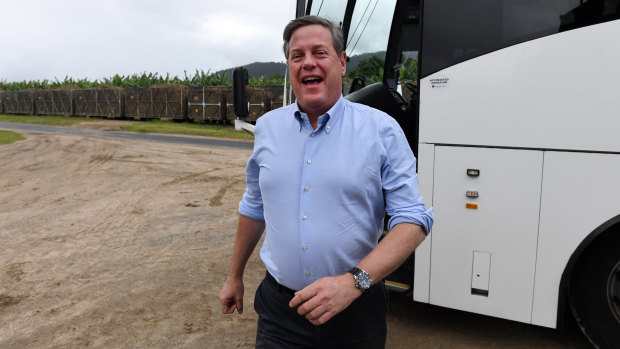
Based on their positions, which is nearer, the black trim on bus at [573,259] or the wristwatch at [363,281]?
the wristwatch at [363,281]

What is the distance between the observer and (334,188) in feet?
5.76

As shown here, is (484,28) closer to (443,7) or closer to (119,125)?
(443,7)

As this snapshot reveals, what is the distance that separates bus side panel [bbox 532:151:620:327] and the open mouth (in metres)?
1.94

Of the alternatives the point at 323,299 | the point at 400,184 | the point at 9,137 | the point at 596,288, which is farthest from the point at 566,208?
the point at 9,137

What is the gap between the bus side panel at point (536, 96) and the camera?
2912mm

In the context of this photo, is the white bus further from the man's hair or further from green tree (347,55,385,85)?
the man's hair

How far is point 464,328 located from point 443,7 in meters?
2.51

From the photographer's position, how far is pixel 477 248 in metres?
3.38

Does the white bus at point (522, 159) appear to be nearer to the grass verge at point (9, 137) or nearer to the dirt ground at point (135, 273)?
the dirt ground at point (135, 273)

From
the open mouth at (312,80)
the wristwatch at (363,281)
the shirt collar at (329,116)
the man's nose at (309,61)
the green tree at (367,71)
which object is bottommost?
the wristwatch at (363,281)

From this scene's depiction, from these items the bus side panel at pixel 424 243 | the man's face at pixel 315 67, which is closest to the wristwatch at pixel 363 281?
the man's face at pixel 315 67

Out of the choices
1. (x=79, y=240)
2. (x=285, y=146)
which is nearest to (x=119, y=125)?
(x=79, y=240)

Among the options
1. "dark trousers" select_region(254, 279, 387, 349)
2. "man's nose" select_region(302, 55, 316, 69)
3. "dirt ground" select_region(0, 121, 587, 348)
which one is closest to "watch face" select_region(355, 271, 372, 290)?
"dark trousers" select_region(254, 279, 387, 349)

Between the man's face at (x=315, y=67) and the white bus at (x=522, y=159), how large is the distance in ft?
5.62
